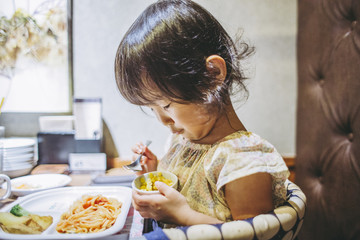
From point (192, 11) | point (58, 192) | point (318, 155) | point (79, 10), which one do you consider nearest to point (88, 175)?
point (58, 192)

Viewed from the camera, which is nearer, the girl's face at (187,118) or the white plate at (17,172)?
the girl's face at (187,118)

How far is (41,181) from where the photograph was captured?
3.30 feet

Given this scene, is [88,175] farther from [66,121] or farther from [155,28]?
[155,28]

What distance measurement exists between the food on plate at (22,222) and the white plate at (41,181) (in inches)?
7.2

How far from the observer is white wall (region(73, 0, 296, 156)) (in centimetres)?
101

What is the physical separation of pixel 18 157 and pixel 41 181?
14 cm

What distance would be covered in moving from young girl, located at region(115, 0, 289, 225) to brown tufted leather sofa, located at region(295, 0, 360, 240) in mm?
508

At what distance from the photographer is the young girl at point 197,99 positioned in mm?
585

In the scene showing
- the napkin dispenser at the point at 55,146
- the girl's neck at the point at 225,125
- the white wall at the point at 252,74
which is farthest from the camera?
the napkin dispenser at the point at 55,146

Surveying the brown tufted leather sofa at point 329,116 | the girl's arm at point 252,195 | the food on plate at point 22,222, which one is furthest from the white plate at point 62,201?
the brown tufted leather sofa at point 329,116

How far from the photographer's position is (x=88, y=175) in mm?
1115

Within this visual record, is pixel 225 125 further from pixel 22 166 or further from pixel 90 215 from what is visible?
pixel 22 166

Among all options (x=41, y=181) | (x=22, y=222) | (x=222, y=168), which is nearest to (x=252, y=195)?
(x=222, y=168)

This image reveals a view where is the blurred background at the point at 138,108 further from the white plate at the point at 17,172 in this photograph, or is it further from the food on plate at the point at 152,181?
the food on plate at the point at 152,181
